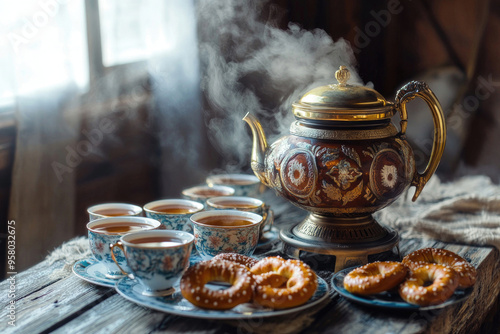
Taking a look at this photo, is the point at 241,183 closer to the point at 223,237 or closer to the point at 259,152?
the point at 259,152

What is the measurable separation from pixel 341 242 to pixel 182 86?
5.21 ft

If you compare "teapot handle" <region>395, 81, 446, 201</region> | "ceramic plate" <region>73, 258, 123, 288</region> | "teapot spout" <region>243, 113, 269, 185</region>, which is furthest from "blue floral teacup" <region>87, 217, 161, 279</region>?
"teapot handle" <region>395, 81, 446, 201</region>

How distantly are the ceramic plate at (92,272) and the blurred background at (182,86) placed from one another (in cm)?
72

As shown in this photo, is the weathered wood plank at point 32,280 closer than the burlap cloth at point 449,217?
Yes

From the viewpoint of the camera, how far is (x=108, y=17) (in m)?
2.27

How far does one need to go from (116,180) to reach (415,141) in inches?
56.0

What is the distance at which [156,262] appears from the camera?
0.99 metres

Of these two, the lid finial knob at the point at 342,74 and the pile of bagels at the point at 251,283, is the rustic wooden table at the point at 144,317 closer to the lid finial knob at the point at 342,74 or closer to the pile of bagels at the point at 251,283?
the pile of bagels at the point at 251,283

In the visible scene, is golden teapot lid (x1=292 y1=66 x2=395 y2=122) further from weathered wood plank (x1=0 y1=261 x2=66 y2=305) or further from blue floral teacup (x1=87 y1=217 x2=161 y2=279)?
weathered wood plank (x1=0 y1=261 x2=66 y2=305)

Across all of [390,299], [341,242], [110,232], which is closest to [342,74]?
[341,242]

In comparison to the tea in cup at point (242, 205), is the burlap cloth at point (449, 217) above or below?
below

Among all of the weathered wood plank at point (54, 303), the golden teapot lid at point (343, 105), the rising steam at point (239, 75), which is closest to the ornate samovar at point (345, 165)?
the golden teapot lid at point (343, 105)

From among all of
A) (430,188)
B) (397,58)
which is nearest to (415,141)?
(397,58)

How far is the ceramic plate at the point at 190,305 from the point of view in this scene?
3.09ft
